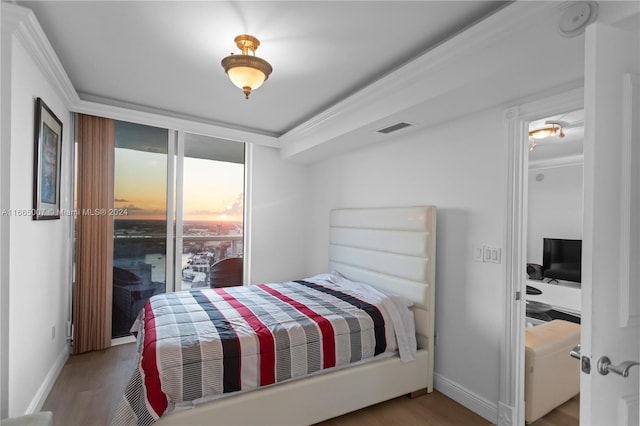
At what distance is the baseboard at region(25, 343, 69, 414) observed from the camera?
2.28 metres

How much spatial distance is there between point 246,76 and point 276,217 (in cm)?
261

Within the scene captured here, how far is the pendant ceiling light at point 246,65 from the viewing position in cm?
202

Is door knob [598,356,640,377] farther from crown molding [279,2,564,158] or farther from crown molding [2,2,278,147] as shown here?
crown molding [2,2,278,147]

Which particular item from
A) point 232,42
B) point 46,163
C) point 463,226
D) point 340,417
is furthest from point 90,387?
point 463,226

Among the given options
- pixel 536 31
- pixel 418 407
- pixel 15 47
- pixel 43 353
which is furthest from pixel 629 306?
pixel 43 353

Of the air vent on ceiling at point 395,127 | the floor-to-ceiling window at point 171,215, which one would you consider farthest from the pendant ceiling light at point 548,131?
the floor-to-ceiling window at point 171,215

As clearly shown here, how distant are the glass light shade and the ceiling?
235mm

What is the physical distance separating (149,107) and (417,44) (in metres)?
2.69

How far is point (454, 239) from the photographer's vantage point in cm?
269

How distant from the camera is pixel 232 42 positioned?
217 cm

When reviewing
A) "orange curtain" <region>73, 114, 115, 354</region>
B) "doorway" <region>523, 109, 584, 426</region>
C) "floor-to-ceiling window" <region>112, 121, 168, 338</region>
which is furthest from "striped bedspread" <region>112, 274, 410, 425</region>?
"doorway" <region>523, 109, 584, 426</region>

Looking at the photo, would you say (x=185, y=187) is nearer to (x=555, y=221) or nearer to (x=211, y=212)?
(x=211, y=212)

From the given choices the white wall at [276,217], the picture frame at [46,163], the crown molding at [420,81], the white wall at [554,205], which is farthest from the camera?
the white wall at [554,205]

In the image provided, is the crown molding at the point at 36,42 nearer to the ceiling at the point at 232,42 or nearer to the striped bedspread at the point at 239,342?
the ceiling at the point at 232,42
